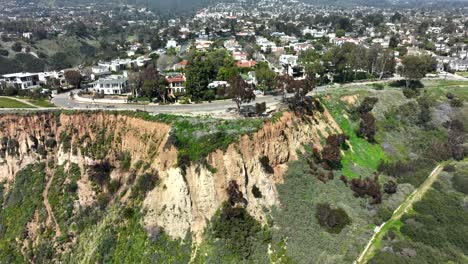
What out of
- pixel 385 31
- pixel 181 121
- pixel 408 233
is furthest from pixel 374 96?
pixel 385 31

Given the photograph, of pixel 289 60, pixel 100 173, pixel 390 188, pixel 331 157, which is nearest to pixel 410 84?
pixel 289 60

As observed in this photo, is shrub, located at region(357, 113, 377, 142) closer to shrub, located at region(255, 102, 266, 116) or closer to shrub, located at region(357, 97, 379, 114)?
shrub, located at region(357, 97, 379, 114)

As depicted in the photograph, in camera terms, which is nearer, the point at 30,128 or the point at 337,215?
the point at 337,215

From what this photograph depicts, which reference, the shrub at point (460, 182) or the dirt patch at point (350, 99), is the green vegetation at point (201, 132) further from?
the shrub at point (460, 182)

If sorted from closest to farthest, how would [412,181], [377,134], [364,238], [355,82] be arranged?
[364,238]
[412,181]
[377,134]
[355,82]

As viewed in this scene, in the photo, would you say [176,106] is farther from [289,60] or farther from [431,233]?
[289,60]

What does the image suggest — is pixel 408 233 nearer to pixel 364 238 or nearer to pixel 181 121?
pixel 364 238

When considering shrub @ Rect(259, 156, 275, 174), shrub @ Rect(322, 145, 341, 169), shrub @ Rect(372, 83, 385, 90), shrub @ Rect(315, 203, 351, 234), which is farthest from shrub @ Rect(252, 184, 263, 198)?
shrub @ Rect(372, 83, 385, 90)
